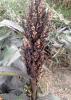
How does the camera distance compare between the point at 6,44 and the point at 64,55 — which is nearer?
the point at 6,44

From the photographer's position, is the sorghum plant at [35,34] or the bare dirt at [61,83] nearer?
the sorghum plant at [35,34]

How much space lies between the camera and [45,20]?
1366mm

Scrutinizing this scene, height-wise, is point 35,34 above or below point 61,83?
above

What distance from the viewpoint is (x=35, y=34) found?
135 cm

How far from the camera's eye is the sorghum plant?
1.34 metres

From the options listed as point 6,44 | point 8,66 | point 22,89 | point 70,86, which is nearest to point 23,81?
point 22,89

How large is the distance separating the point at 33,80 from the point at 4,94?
0.25m

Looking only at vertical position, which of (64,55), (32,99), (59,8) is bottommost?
(32,99)

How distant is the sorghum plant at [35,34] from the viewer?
4.40ft

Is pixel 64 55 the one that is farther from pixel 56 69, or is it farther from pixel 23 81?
pixel 23 81

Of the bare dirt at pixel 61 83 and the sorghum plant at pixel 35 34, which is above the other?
the sorghum plant at pixel 35 34

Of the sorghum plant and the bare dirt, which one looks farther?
the bare dirt

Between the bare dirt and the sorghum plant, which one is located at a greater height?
the sorghum plant

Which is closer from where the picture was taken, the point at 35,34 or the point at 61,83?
the point at 35,34
